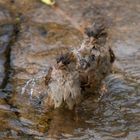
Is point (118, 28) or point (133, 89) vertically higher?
point (118, 28)

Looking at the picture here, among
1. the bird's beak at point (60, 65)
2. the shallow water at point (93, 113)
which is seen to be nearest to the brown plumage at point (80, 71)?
the bird's beak at point (60, 65)

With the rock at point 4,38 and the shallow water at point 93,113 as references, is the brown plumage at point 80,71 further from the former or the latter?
the rock at point 4,38

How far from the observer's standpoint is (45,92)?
572 centimetres

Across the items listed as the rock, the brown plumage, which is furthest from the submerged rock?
the rock

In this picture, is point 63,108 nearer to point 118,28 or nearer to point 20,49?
point 20,49

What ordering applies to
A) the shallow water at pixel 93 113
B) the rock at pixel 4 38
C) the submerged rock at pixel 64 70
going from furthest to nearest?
the rock at pixel 4 38 → the submerged rock at pixel 64 70 → the shallow water at pixel 93 113

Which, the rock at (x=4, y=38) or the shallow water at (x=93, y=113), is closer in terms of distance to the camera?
the shallow water at (x=93, y=113)

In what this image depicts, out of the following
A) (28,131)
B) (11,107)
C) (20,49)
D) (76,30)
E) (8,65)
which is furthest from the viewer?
(76,30)

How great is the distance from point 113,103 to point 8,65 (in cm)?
179

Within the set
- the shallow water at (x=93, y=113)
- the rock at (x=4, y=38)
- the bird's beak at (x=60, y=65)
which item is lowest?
the shallow water at (x=93, y=113)

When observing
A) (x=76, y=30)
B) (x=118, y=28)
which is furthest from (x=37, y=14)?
(x=118, y=28)

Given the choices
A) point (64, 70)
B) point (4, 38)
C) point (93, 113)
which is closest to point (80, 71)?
point (64, 70)

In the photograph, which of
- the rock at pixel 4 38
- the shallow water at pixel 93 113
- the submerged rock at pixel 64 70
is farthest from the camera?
the rock at pixel 4 38

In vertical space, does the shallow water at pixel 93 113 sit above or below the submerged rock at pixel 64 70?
below
